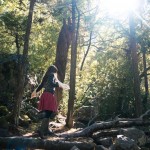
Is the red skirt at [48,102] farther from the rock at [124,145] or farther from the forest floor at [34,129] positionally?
the rock at [124,145]

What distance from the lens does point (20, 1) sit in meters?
16.1

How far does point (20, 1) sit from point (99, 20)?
6.36m

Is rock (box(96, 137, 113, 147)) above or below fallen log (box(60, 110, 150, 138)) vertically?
below

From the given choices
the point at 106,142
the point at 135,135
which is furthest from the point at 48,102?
the point at 135,135

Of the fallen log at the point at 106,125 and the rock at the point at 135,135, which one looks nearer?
the rock at the point at 135,135

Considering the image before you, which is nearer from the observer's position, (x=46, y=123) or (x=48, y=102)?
(x=48, y=102)

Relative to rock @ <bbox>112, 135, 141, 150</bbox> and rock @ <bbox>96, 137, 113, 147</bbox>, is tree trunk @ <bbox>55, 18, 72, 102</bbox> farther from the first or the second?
rock @ <bbox>112, 135, 141, 150</bbox>

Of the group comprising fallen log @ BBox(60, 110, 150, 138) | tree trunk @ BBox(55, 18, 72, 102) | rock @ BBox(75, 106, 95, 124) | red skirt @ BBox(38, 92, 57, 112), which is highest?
tree trunk @ BBox(55, 18, 72, 102)

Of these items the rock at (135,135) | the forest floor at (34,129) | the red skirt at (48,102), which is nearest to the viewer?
the red skirt at (48,102)

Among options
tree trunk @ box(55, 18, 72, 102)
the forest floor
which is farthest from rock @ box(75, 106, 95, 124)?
the forest floor

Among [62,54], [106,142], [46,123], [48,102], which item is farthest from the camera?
[62,54]

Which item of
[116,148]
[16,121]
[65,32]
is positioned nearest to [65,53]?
[65,32]

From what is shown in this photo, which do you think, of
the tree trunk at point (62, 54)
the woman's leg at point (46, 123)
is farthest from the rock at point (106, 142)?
the tree trunk at point (62, 54)

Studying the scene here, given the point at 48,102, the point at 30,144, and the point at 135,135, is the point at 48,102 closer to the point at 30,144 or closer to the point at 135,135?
the point at 30,144
